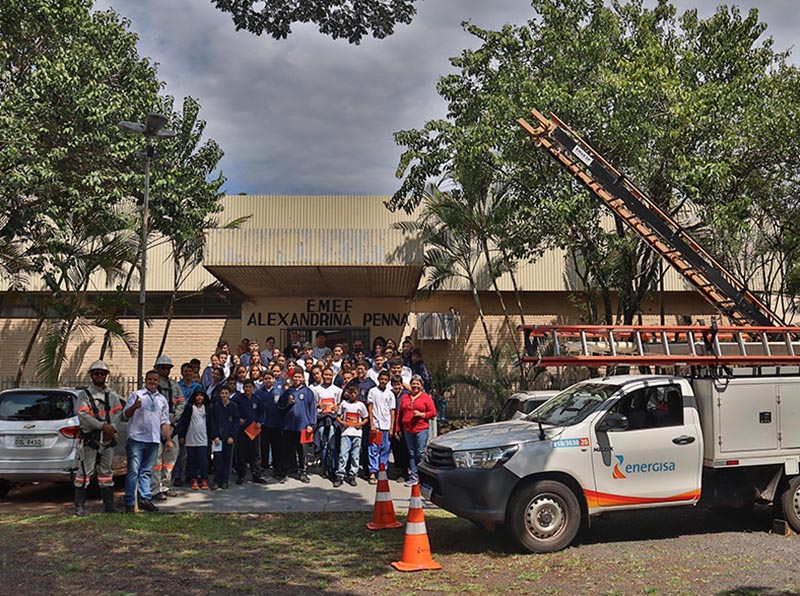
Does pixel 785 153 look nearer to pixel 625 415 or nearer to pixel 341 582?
pixel 625 415

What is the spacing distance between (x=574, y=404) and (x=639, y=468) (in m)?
1.05

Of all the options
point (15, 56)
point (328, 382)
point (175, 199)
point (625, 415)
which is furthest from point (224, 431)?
point (15, 56)

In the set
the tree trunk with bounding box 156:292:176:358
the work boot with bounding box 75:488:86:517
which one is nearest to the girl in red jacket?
the work boot with bounding box 75:488:86:517

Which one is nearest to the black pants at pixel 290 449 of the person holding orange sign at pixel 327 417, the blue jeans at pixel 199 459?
the person holding orange sign at pixel 327 417

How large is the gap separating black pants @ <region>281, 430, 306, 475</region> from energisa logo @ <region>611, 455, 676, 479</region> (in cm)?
577

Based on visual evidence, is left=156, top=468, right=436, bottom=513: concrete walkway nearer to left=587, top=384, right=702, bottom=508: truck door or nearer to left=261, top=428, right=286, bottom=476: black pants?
left=261, top=428, right=286, bottom=476: black pants

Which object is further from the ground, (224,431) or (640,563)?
(224,431)

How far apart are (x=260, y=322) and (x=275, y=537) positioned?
14.7 meters

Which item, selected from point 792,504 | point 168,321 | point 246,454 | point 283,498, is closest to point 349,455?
point 283,498

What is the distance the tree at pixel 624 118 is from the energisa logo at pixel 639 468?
21.7 ft

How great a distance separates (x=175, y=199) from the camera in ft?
54.6

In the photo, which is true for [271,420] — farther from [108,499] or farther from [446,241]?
[446,241]

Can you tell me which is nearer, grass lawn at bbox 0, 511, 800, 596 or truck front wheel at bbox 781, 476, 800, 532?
grass lawn at bbox 0, 511, 800, 596

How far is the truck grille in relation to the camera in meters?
8.06
